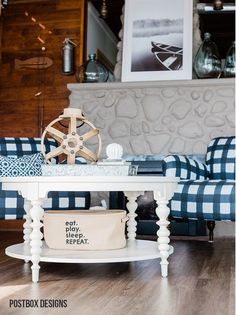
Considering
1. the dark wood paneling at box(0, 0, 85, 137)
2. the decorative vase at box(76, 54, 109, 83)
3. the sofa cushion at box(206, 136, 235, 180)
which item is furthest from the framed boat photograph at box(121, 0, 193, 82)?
the sofa cushion at box(206, 136, 235, 180)

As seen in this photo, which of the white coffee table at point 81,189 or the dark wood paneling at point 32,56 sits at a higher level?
the dark wood paneling at point 32,56

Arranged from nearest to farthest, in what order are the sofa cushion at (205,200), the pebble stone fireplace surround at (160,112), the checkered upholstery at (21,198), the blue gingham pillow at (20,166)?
the blue gingham pillow at (20,166) < the sofa cushion at (205,200) < the checkered upholstery at (21,198) < the pebble stone fireplace surround at (160,112)

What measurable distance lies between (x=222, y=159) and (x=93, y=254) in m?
1.52

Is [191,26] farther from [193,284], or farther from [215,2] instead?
[193,284]

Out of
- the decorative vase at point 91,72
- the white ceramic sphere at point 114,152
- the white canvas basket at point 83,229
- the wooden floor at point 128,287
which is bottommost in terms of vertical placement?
the wooden floor at point 128,287

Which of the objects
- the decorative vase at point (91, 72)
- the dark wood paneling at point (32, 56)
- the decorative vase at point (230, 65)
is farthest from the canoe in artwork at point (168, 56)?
the dark wood paneling at point (32, 56)

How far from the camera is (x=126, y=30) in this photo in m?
4.46

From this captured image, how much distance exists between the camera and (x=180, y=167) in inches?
116

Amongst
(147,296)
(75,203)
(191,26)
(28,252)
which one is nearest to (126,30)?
(191,26)

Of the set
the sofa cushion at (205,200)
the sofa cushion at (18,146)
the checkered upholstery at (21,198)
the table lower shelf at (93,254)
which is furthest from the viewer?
the sofa cushion at (18,146)

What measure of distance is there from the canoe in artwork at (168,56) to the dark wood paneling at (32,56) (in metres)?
0.77

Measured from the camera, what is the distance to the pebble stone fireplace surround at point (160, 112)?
4.15m

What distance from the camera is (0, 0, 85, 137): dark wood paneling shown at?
460 centimetres

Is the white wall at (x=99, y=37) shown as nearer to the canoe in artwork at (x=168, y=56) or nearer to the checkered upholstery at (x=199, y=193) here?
the canoe in artwork at (x=168, y=56)
